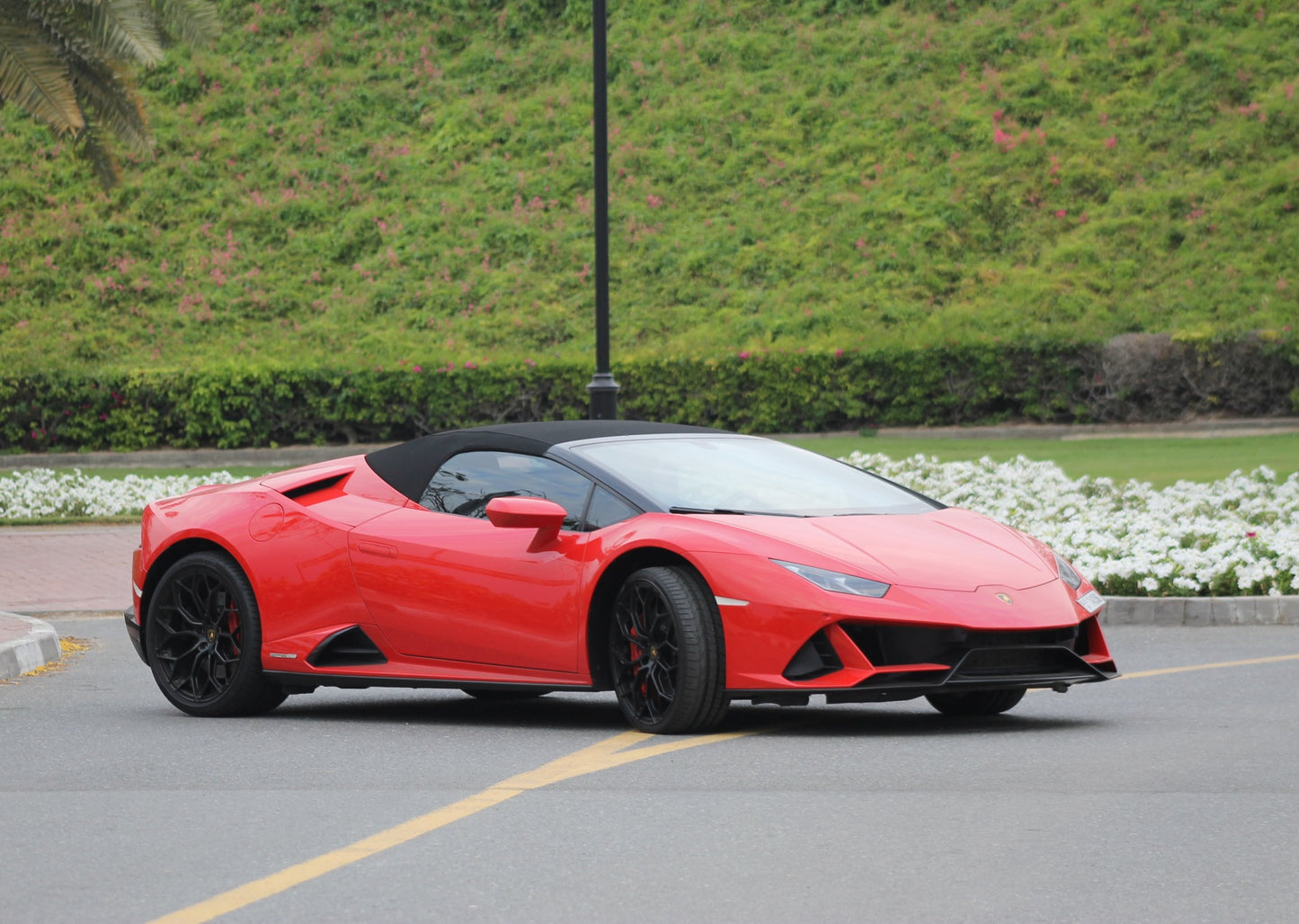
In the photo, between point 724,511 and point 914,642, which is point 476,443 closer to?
point 724,511

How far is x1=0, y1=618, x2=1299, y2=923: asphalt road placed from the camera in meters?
4.91

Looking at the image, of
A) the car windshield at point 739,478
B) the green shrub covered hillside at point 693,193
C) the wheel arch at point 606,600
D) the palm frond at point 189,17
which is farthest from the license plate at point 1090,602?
the green shrub covered hillside at point 693,193

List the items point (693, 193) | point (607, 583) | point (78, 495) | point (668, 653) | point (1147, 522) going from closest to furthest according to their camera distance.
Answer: point (668, 653) → point (607, 583) → point (1147, 522) → point (78, 495) → point (693, 193)

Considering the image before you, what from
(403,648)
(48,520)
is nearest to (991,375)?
(48,520)

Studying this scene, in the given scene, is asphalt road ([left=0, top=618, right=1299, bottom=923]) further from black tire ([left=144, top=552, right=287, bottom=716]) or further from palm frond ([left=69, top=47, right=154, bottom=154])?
palm frond ([left=69, top=47, right=154, bottom=154])

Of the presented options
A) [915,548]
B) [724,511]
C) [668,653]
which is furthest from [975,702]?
[668,653]

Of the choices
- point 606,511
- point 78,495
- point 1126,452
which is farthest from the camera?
point 1126,452

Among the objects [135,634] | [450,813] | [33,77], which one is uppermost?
[33,77]

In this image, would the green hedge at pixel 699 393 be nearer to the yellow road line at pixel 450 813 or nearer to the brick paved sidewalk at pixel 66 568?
the brick paved sidewalk at pixel 66 568

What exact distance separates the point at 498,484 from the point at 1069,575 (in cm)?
240

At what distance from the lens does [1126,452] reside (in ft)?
84.0

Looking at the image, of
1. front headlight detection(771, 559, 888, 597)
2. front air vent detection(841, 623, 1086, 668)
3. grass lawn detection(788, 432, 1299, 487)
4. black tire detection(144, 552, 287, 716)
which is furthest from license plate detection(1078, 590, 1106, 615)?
grass lawn detection(788, 432, 1299, 487)

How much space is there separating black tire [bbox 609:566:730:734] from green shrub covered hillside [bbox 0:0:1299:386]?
2469cm

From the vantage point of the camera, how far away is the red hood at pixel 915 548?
730cm
